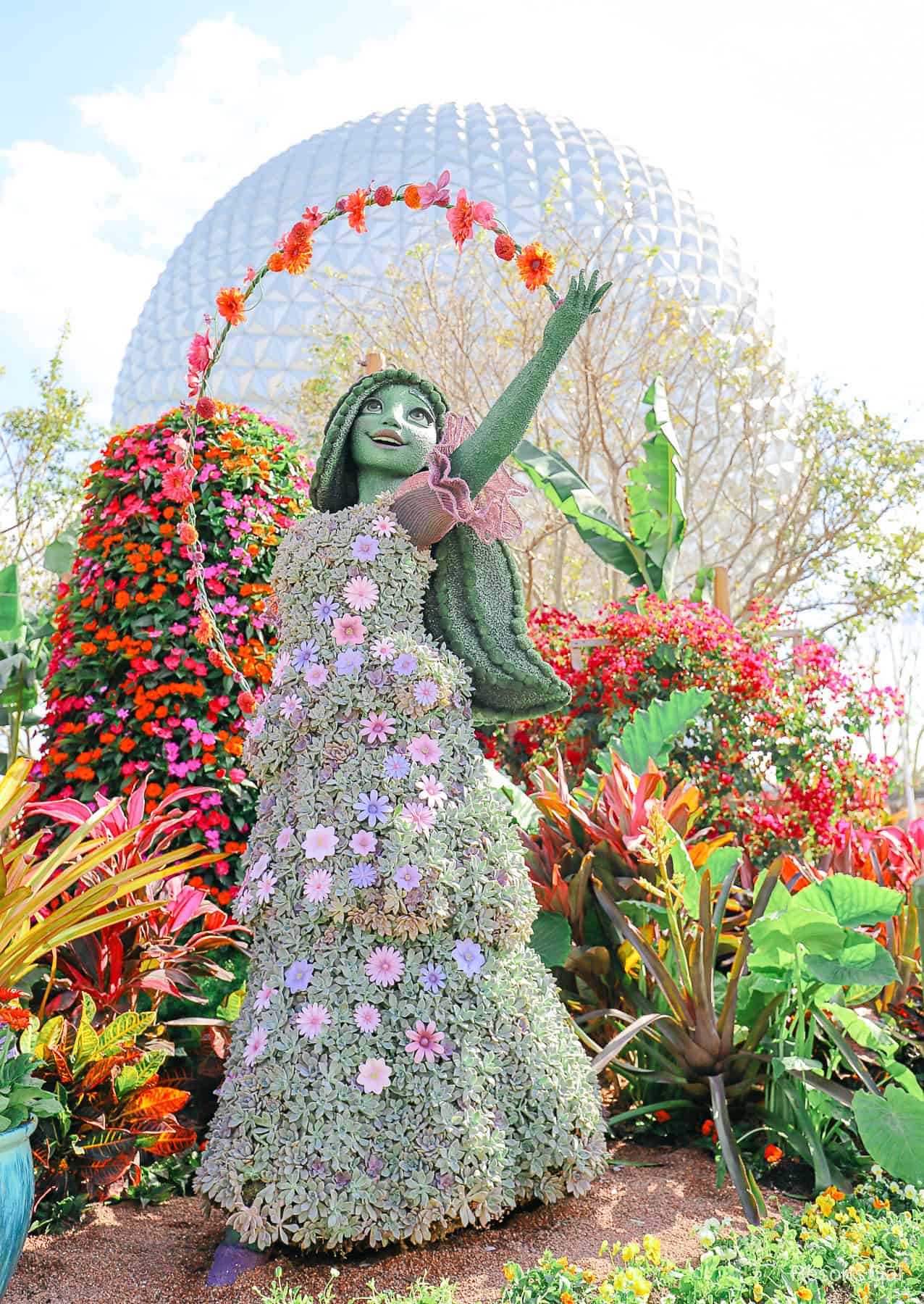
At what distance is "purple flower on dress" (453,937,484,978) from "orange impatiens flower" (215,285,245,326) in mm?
2012

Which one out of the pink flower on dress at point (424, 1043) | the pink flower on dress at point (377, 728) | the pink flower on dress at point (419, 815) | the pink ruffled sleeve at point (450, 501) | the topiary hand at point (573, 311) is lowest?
the pink flower on dress at point (424, 1043)

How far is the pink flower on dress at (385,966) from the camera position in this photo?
254cm

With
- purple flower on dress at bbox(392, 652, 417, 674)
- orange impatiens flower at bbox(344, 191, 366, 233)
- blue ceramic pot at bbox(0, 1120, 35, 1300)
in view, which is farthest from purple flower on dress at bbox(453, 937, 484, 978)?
orange impatiens flower at bbox(344, 191, 366, 233)

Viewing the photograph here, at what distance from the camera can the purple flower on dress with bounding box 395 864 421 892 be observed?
2.52 meters

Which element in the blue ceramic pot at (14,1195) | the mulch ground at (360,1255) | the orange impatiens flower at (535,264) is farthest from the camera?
the orange impatiens flower at (535,264)

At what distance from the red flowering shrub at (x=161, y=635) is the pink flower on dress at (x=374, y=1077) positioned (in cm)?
165

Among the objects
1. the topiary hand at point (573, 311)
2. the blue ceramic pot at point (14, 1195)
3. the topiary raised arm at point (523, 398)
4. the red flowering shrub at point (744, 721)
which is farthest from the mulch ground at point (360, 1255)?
the red flowering shrub at point (744, 721)

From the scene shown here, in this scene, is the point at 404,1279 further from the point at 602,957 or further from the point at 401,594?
the point at 401,594

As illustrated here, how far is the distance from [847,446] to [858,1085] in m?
10.5

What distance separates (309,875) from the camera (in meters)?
2.60

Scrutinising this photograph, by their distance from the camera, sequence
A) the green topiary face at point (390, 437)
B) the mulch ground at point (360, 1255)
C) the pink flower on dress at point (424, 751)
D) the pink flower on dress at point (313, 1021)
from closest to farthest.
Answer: the mulch ground at point (360, 1255) → the pink flower on dress at point (313, 1021) → the pink flower on dress at point (424, 751) → the green topiary face at point (390, 437)

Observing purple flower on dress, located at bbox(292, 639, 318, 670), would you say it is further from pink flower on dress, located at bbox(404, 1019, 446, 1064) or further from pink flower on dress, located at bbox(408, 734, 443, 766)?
pink flower on dress, located at bbox(404, 1019, 446, 1064)

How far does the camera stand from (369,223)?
16.8m

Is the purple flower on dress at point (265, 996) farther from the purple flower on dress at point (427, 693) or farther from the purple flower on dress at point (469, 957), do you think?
the purple flower on dress at point (427, 693)
